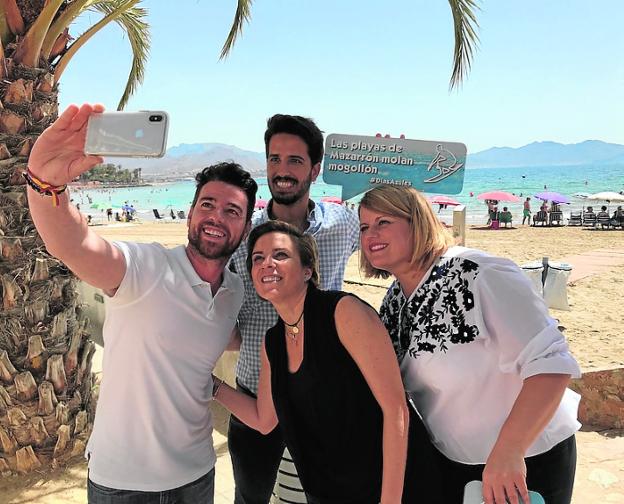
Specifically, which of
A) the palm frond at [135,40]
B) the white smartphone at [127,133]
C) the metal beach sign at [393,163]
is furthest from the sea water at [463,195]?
the white smartphone at [127,133]

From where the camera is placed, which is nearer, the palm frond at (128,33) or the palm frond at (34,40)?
the palm frond at (34,40)

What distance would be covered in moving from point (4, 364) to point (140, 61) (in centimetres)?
395

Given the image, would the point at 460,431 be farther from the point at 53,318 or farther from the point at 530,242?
the point at 530,242

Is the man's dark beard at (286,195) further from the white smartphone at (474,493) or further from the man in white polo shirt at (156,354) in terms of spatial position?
the white smartphone at (474,493)

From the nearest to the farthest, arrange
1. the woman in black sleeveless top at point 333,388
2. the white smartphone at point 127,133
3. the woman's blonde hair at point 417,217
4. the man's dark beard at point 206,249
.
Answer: the white smartphone at point 127,133 < the woman in black sleeveless top at point 333,388 < the woman's blonde hair at point 417,217 < the man's dark beard at point 206,249

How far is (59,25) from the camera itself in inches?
140

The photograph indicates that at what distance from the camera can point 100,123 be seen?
136 centimetres

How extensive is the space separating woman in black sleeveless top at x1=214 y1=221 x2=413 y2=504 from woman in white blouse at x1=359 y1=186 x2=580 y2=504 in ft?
0.50

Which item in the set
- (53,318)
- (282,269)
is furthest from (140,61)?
(282,269)

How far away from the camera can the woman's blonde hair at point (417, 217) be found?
1.75 m

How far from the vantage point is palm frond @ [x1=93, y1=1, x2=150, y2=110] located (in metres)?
5.34

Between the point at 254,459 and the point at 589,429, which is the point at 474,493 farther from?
the point at 589,429

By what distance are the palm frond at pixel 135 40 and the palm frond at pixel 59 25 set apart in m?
1.21

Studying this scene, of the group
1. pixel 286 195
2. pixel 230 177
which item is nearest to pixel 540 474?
pixel 230 177
